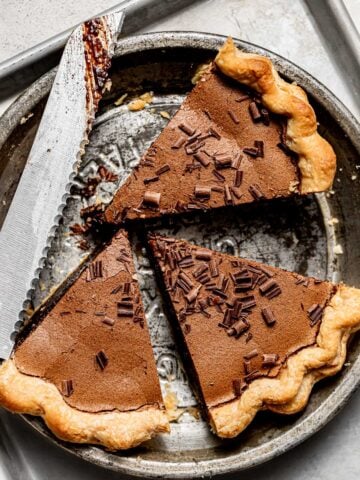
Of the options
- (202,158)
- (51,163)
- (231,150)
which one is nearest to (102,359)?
(51,163)

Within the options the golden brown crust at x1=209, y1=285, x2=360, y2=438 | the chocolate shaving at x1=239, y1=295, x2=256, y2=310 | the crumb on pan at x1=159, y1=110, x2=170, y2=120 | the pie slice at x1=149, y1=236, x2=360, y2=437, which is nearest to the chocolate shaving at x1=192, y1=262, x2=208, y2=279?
the pie slice at x1=149, y1=236, x2=360, y2=437

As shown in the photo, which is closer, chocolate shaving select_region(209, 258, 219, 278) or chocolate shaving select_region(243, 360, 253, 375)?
chocolate shaving select_region(243, 360, 253, 375)

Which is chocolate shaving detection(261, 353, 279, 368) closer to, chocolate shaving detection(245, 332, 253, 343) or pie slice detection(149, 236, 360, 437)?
pie slice detection(149, 236, 360, 437)

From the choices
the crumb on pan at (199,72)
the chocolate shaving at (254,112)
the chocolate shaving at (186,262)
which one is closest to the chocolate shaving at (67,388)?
the chocolate shaving at (186,262)

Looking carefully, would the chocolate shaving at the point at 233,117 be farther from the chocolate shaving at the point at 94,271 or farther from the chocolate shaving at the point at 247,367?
the chocolate shaving at the point at 247,367

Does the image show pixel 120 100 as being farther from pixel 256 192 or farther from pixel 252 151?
pixel 256 192
